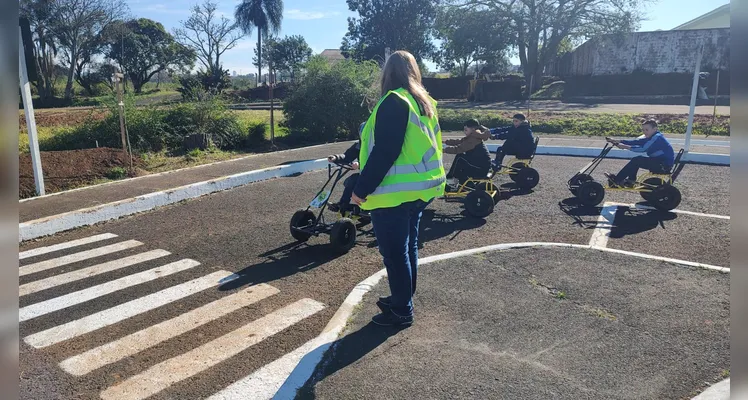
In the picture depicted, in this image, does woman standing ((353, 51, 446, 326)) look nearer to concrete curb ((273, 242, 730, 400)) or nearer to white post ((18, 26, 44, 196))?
concrete curb ((273, 242, 730, 400))

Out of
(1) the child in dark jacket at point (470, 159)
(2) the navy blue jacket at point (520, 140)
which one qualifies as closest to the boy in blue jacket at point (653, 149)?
(2) the navy blue jacket at point (520, 140)

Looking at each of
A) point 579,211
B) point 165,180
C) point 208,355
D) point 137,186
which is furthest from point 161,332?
point 579,211

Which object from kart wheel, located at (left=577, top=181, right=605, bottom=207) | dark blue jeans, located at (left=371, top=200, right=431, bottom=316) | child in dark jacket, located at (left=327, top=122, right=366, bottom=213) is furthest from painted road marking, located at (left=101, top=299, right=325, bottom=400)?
kart wheel, located at (left=577, top=181, right=605, bottom=207)

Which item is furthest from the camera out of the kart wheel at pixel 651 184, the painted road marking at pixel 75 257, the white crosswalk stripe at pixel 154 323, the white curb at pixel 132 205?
the kart wheel at pixel 651 184

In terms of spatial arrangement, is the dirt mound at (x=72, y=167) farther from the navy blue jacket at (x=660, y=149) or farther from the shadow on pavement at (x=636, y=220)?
the navy blue jacket at (x=660, y=149)

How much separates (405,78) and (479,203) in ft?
13.5

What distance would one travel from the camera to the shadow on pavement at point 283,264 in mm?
5191

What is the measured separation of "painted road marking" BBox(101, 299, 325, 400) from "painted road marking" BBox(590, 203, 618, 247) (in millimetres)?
3938

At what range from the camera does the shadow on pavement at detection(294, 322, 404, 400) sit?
11.0 ft

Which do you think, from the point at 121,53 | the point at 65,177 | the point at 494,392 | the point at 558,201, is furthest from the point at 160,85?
the point at 494,392

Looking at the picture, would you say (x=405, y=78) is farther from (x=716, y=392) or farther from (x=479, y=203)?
(x=479, y=203)

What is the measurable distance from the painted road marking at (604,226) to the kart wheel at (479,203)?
1.54 m

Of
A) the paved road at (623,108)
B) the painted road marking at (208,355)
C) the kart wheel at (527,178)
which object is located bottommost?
the painted road marking at (208,355)

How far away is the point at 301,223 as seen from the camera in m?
6.36
